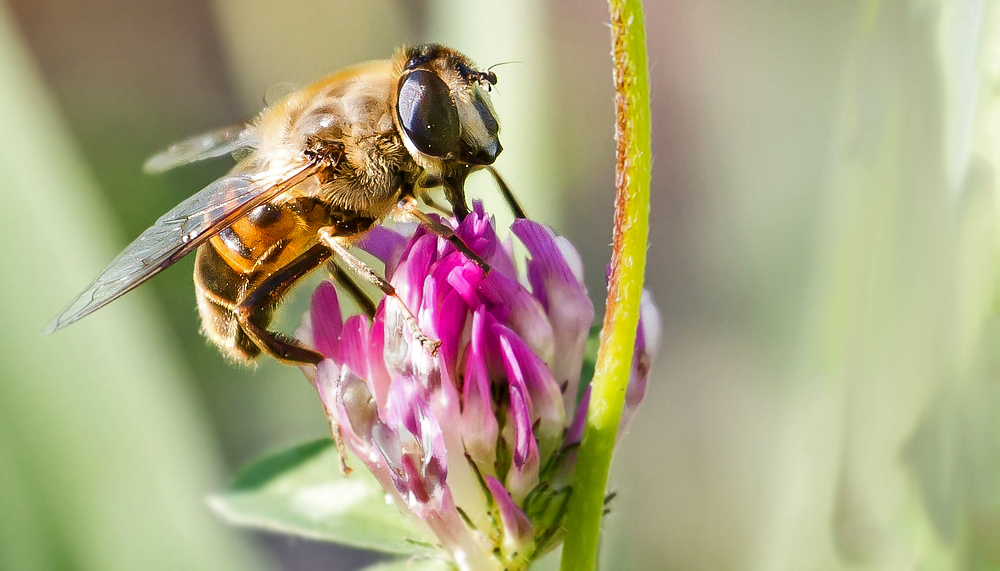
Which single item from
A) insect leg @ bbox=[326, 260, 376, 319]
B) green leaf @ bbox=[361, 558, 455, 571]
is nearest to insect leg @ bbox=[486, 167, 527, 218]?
insect leg @ bbox=[326, 260, 376, 319]

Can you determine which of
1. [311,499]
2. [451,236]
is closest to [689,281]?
[311,499]

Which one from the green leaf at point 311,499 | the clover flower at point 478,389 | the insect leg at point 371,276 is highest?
the insect leg at point 371,276

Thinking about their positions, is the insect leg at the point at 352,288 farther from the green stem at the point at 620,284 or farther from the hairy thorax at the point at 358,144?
the green stem at the point at 620,284

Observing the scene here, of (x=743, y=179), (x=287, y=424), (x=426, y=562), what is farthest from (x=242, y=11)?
(x=426, y=562)

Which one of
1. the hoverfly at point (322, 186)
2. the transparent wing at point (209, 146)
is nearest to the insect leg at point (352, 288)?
the hoverfly at point (322, 186)

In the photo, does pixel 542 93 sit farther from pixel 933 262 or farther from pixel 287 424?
pixel 287 424

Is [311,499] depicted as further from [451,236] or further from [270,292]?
[451,236]
